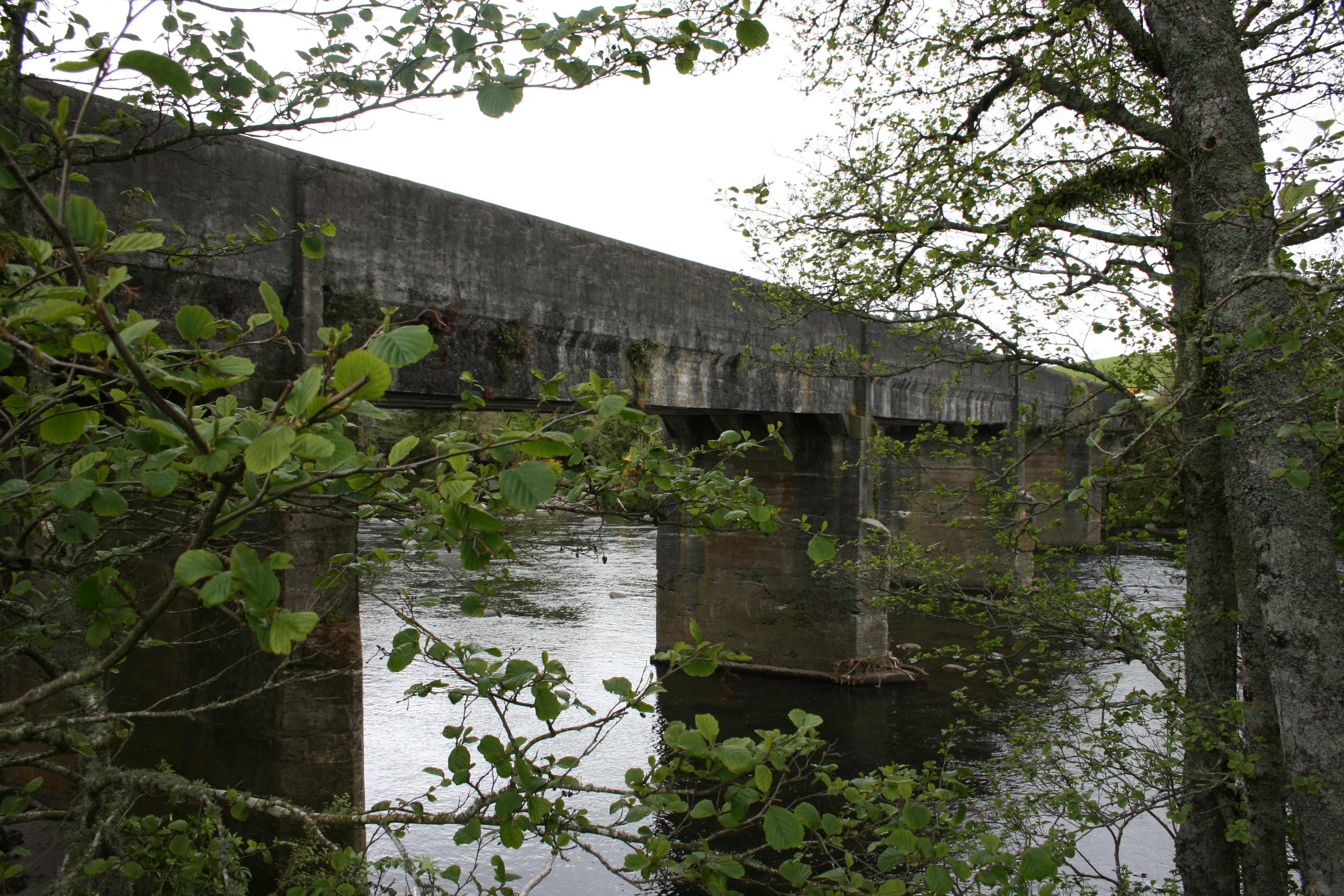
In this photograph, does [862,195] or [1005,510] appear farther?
[862,195]

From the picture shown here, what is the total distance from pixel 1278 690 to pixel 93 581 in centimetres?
417

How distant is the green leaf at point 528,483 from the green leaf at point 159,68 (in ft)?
2.43

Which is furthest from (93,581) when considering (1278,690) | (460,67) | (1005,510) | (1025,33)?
(1025,33)

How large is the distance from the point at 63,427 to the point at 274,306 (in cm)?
48

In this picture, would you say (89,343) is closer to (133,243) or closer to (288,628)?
(133,243)

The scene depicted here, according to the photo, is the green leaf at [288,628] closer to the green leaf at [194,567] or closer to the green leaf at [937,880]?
the green leaf at [194,567]

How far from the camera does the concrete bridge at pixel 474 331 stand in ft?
16.5

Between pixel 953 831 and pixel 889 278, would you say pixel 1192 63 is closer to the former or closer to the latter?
pixel 889 278

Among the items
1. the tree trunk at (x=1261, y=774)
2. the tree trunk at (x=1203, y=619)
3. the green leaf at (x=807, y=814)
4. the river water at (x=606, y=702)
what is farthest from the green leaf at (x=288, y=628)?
the tree trunk at (x=1261, y=774)

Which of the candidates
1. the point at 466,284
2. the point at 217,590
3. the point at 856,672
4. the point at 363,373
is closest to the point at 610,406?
the point at 363,373

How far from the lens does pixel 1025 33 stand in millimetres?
5875

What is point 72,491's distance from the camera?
65.6 inches

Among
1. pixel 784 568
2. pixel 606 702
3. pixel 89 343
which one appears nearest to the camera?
pixel 89 343

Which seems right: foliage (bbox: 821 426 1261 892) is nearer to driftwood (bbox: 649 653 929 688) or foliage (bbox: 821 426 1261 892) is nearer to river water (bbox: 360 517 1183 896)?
river water (bbox: 360 517 1183 896)
